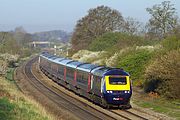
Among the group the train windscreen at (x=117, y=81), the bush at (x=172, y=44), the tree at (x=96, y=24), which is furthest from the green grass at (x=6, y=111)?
the tree at (x=96, y=24)

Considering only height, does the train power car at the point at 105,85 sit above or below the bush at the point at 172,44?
below

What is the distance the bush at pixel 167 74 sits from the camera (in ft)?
102

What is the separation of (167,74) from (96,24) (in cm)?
6074

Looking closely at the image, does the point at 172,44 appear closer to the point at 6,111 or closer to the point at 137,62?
the point at 137,62

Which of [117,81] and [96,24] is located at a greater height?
[96,24]

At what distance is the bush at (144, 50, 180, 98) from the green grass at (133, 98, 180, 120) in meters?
0.81

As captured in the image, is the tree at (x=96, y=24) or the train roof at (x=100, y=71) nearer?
the train roof at (x=100, y=71)

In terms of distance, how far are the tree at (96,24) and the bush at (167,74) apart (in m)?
57.1

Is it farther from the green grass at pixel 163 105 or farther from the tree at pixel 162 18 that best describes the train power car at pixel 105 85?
the tree at pixel 162 18

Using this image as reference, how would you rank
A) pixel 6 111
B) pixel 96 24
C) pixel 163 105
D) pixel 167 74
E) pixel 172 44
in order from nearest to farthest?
pixel 6 111 < pixel 163 105 < pixel 167 74 < pixel 172 44 < pixel 96 24

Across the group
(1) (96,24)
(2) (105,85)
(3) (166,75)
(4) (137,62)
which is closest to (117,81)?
(2) (105,85)

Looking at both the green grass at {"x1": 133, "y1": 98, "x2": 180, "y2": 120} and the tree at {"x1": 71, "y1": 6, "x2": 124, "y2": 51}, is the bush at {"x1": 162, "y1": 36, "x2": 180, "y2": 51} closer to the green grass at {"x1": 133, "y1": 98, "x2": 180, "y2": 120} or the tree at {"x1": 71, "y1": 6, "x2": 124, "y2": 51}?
the green grass at {"x1": 133, "y1": 98, "x2": 180, "y2": 120}

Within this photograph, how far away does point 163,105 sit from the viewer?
98.1ft

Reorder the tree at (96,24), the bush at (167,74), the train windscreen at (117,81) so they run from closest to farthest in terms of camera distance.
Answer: the train windscreen at (117,81)
the bush at (167,74)
the tree at (96,24)
